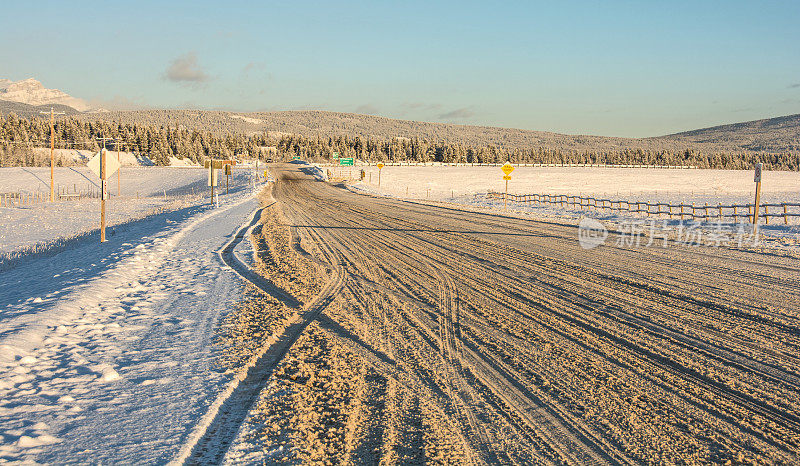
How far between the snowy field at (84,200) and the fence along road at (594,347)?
21.5 meters

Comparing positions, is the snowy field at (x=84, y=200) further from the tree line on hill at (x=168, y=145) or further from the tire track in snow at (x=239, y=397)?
the tire track in snow at (x=239, y=397)

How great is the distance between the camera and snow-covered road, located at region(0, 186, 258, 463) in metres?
4.23

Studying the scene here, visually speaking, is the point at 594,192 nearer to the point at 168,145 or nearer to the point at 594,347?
the point at 594,347

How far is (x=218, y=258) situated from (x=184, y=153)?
145818mm

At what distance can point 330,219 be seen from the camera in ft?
79.1

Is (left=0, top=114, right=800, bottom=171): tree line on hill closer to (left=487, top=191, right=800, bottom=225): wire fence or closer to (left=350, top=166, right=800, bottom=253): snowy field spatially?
(left=350, top=166, right=800, bottom=253): snowy field

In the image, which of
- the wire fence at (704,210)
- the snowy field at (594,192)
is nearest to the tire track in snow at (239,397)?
the snowy field at (594,192)

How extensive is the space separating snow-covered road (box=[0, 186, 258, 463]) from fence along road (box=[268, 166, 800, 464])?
1.98m

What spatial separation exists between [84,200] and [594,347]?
56743 millimetres

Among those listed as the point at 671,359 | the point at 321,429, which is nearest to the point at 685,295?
the point at 671,359

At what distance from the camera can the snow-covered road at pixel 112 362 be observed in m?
4.23

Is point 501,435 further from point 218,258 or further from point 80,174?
point 80,174

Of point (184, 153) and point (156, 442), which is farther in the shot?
point (184, 153)

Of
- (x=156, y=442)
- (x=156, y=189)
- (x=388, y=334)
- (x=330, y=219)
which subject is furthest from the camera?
(x=156, y=189)
